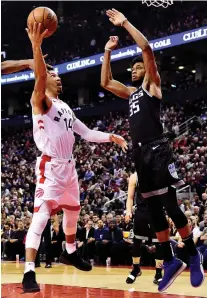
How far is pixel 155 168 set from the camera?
5.48 metres

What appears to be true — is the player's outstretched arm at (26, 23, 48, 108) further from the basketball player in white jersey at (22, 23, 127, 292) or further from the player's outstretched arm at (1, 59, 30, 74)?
the player's outstretched arm at (1, 59, 30, 74)

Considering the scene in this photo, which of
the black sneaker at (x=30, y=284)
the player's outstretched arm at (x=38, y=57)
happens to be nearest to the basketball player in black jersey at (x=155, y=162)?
the player's outstretched arm at (x=38, y=57)

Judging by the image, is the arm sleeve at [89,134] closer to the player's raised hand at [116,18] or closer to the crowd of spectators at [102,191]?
the player's raised hand at [116,18]

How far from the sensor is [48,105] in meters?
5.50

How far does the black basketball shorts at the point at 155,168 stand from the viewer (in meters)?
5.48

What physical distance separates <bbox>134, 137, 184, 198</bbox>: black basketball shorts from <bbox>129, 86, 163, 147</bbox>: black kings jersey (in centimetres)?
10

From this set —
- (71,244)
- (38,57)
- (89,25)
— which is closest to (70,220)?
(71,244)

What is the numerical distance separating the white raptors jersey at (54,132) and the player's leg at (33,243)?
541 mm

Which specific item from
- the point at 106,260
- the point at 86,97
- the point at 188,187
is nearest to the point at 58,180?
the point at 106,260

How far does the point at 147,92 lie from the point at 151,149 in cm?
61

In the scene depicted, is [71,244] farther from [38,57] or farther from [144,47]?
[144,47]

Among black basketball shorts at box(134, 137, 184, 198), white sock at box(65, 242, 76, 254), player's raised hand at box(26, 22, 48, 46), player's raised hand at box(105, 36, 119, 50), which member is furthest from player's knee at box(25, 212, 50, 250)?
player's raised hand at box(105, 36, 119, 50)

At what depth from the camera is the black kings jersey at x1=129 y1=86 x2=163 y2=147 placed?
561cm

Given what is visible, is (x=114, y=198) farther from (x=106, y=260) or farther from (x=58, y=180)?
(x=58, y=180)
